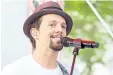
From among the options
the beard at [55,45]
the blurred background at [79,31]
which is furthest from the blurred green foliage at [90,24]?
the beard at [55,45]

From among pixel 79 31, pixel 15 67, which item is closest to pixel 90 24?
pixel 79 31

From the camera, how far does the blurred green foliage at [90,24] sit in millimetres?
1271

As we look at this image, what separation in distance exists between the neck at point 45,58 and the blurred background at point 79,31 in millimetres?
49

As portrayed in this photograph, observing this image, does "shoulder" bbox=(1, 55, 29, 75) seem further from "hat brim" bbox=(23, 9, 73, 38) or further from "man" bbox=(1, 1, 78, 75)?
"hat brim" bbox=(23, 9, 73, 38)

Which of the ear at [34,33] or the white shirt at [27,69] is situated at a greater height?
the ear at [34,33]

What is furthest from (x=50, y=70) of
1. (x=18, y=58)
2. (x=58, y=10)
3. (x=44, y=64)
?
(x=58, y=10)

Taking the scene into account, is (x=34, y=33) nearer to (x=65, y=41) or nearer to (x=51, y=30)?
(x=51, y=30)

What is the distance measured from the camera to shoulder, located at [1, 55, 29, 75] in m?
1.20

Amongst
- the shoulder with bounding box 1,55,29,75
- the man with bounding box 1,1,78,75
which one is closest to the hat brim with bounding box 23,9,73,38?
the man with bounding box 1,1,78,75

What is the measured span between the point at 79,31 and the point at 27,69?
30 centimetres

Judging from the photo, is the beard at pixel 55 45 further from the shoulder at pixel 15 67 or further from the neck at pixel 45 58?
the shoulder at pixel 15 67

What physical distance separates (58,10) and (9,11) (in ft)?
0.78

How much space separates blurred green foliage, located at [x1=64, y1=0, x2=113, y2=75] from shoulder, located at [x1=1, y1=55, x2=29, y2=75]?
0.26m

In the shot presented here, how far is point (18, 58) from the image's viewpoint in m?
1.25
